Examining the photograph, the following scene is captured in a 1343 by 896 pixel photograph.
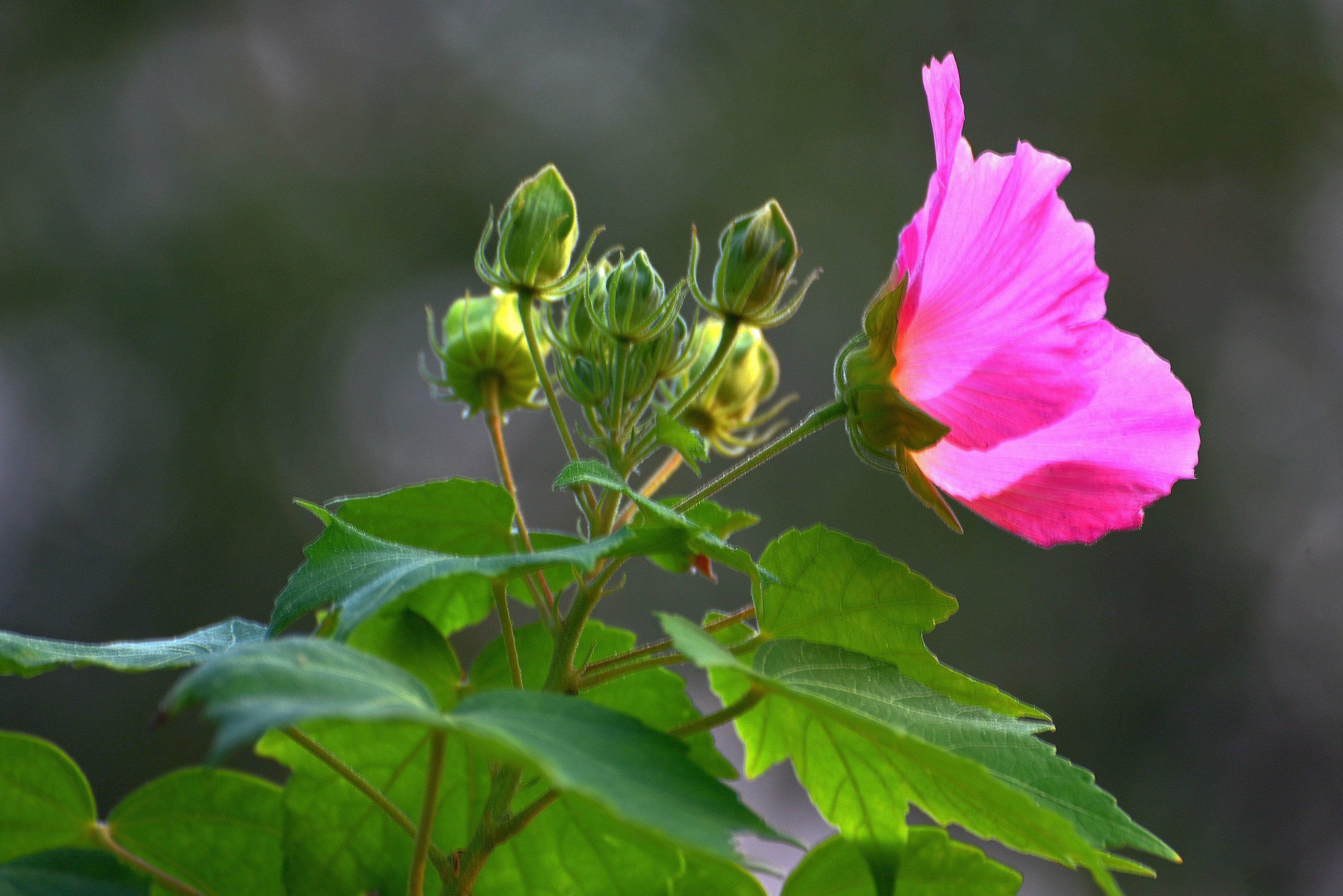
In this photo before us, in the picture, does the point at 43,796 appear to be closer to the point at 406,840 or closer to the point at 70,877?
the point at 70,877

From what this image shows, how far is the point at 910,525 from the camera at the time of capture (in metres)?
4.32

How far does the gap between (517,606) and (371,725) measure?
2.97 meters

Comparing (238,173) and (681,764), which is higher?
(238,173)

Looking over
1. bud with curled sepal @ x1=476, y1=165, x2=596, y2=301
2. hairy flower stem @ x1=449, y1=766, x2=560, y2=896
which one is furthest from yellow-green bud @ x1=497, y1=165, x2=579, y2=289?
hairy flower stem @ x1=449, y1=766, x2=560, y2=896

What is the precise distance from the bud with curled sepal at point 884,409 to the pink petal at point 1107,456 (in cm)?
3

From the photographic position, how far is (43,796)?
536 mm

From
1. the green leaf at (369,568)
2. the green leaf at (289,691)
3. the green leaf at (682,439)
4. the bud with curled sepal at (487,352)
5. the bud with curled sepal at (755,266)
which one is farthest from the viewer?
Answer: the bud with curled sepal at (487,352)

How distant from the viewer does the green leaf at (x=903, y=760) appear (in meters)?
0.37

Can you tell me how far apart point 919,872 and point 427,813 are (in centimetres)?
28

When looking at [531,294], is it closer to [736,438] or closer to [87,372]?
[736,438]

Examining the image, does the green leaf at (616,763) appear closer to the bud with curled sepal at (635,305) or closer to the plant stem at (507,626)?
the plant stem at (507,626)

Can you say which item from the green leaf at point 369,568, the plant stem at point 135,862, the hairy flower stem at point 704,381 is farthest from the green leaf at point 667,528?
the plant stem at point 135,862

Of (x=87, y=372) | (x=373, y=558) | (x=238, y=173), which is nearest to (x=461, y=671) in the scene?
(x=373, y=558)

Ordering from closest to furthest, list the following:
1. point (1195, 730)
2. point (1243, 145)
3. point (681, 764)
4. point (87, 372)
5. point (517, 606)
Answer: point (681, 764) → point (517, 606) → point (1195, 730) → point (87, 372) → point (1243, 145)
